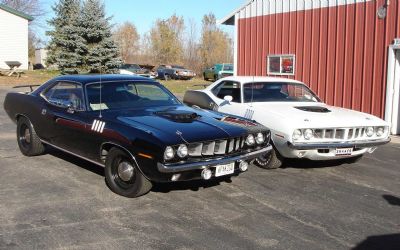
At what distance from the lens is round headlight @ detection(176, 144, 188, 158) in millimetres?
5461

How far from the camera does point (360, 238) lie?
15.8ft

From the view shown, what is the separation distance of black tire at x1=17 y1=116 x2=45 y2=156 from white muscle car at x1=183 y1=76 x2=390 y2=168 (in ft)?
9.99

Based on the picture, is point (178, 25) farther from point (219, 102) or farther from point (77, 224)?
point (77, 224)

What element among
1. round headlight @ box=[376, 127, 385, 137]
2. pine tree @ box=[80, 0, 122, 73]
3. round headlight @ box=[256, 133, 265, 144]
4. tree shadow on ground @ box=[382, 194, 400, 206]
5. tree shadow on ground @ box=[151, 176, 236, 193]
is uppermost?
pine tree @ box=[80, 0, 122, 73]

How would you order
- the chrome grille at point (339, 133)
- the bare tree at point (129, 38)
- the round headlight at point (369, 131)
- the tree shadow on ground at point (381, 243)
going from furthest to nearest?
the bare tree at point (129, 38) < the round headlight at point (369, 131) < the chrome grille at point (339, 133) < the tree shadow on ground at point (381, 243)

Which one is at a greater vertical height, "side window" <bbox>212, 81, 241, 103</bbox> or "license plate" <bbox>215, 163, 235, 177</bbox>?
"side window" <bbox>212, 81, 241, 103</bbox>

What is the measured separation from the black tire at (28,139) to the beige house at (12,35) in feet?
99.6

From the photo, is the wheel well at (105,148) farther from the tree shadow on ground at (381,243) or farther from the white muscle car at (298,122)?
the tree shadow on ground at (381,243)

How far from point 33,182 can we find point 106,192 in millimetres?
1147

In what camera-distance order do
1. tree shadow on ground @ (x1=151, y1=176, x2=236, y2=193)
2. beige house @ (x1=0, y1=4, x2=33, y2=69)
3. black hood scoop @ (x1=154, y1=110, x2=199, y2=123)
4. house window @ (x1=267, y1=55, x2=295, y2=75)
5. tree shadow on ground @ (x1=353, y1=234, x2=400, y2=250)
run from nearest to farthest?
tree shadow on ground @ (x1=353, y1=234, x2=400, y2=250)
black hood scoop @ (x1=154, y1=110, x2=199, y2=123)
tree shadow on ground @ (x1=151, y1=176, x2=236, y2=193)
house window @ (x1=267, y1=55, x2=295, y2=75)
beige house @ (x1=0, y1=4, x2=33, y2=69)

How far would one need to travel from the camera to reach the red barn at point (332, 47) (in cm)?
1218

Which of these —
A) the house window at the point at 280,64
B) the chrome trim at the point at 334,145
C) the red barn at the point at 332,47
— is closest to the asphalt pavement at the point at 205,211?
the chrome trim at the point at 334,145

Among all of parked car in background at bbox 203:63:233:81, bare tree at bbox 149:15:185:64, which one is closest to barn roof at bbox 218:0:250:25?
parked car in background at bbox 203:63:233:81

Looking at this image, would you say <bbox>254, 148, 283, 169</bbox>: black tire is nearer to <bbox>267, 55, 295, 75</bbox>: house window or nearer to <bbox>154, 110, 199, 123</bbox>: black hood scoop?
<bbox>154, 110, 199, 123</bbox>: black hood scoop
